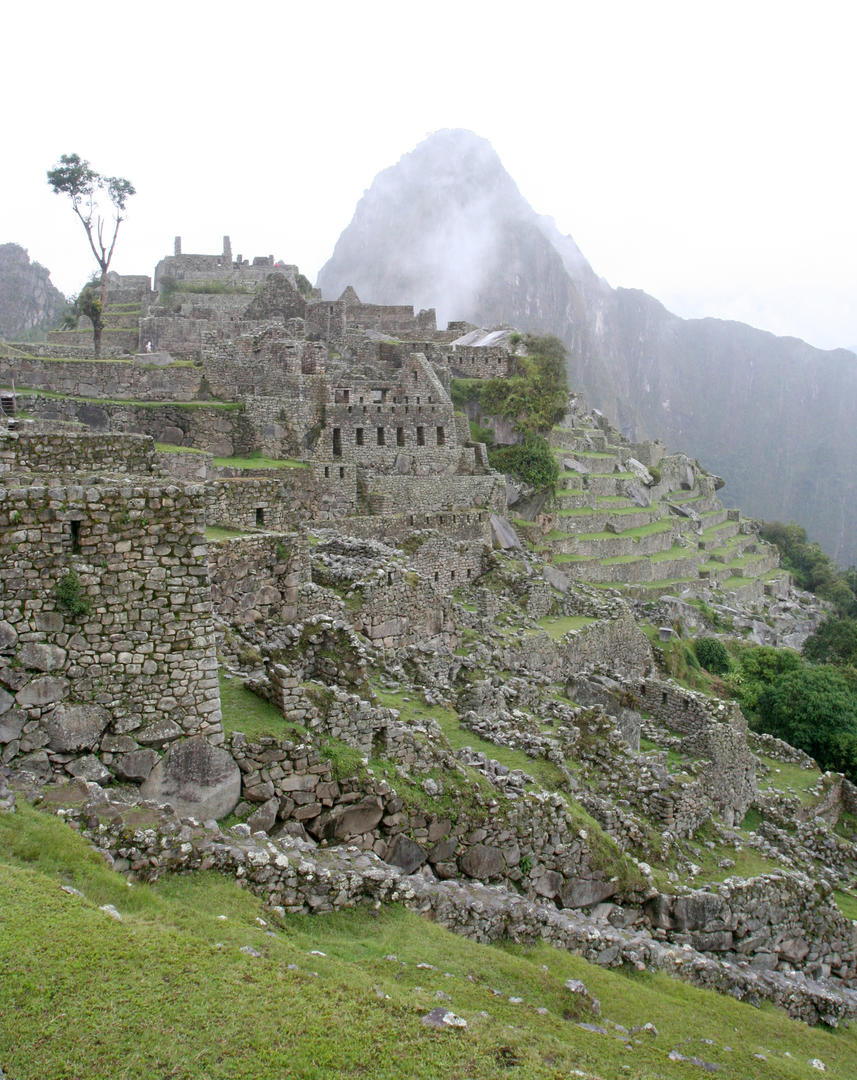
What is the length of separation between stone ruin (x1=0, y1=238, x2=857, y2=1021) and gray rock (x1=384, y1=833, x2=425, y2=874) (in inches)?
2.6

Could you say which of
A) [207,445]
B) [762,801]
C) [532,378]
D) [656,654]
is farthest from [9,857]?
[532,378]

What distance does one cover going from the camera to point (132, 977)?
5082 millimetres

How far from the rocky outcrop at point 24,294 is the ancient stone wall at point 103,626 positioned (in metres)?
69.2

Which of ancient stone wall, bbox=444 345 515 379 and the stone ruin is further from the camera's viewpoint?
ancient stone wall, bbox=444 345 515 379

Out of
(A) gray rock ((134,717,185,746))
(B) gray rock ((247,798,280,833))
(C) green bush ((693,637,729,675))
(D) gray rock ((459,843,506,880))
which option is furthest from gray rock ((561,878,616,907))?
(C) green bush ((693,637,729,675))

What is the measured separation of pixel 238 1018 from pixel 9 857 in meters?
2.16

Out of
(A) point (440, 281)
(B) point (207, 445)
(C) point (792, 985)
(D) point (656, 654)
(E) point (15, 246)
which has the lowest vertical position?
(C) point (792, 985)

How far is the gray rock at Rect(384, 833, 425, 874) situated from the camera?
29.9ft

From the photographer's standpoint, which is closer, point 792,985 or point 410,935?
point 410,935

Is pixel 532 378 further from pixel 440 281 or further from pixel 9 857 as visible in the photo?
pixel 440 281

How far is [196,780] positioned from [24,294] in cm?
8000

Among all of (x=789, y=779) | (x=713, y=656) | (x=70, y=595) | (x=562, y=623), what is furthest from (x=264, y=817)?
(x=713, y=656)

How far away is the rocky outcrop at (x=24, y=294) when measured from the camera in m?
71.0

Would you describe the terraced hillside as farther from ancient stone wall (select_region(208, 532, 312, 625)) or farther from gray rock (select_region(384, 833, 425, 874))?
gray rock (select_region(384, 833, 425, 874))
